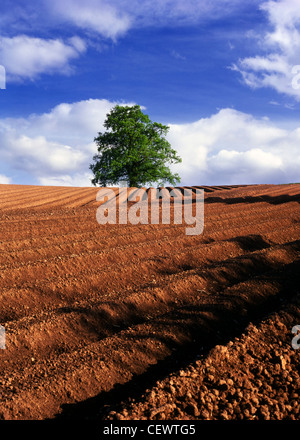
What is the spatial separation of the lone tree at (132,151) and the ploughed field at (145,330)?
17.4m

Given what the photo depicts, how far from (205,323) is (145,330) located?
2.54 ft

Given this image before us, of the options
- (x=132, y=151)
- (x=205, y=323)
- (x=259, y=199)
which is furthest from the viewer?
(x=132, y=151)

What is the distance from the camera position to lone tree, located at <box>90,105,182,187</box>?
86.0ft

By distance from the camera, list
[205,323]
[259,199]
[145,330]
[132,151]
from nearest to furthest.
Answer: [145,330] < [205,323] < [259,199] < [132,151]

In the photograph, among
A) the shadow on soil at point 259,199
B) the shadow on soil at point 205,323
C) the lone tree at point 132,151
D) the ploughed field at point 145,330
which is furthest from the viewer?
the lone tree at point 132,151

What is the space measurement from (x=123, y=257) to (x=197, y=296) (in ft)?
7.98

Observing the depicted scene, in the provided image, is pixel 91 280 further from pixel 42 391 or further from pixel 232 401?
pixel 232 401

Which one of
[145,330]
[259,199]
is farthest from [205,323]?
[259,199]

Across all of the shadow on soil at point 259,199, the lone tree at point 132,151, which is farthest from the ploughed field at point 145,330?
the lone tree at point 132,151

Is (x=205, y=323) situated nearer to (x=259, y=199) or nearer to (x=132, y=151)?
(x=259, y=199)

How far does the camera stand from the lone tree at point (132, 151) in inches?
1032

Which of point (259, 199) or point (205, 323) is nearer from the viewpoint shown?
point (205, 323)

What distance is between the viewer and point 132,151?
85.2 feet

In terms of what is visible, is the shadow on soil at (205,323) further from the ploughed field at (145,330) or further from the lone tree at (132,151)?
the lone tree at (132,151)
